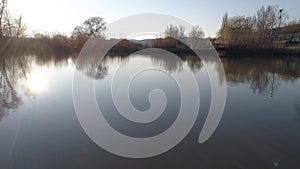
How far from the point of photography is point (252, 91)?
888cm

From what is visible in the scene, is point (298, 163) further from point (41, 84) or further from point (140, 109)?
point (41, 84)

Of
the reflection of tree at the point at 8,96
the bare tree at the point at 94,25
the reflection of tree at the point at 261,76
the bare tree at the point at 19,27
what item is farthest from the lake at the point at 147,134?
the bare tree at the point at 94,25

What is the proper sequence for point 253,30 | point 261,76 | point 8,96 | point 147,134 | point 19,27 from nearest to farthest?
1. point 147,134
2. point 8,96
3. point 261,76
4. point 19,27
5. point 253,30

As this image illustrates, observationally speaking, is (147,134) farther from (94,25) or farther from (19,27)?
(94,25)

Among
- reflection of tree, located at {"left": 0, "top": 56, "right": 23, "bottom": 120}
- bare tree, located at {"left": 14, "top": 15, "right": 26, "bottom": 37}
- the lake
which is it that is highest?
bare tree, located at {"left": 14, "top": 15, "right": 26, "bottom": 37}

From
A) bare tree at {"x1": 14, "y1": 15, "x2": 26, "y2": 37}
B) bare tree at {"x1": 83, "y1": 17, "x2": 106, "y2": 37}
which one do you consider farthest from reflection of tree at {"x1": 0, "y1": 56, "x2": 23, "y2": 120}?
bare tree at {"x1": 83, "y1": 17, "x2": 106, "y2": 37}

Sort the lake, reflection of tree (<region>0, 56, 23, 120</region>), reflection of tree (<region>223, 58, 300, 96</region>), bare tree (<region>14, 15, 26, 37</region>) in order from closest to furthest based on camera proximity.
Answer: the lake → reflection of tree (<region>0, 56, 23, 120</region>) → reflection of tree (<region>223, 58, 300, 96</region>) → bare tree (<region>14, 15, 26, 37</region>)

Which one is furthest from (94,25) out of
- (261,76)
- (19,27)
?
(261,76)

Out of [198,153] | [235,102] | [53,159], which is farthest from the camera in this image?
[235,102]

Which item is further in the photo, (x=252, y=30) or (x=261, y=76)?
(x=252, y=30)

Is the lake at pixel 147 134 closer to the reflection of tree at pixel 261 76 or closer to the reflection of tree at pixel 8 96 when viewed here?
the reflection of tree at pixel 8 96

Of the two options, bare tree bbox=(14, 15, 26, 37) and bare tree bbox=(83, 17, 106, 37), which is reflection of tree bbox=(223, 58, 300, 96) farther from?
bare tree bbox=(83, 17, 106, 37)

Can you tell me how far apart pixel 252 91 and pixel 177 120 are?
5010 mm

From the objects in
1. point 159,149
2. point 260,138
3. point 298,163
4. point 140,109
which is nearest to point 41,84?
point 140,109
